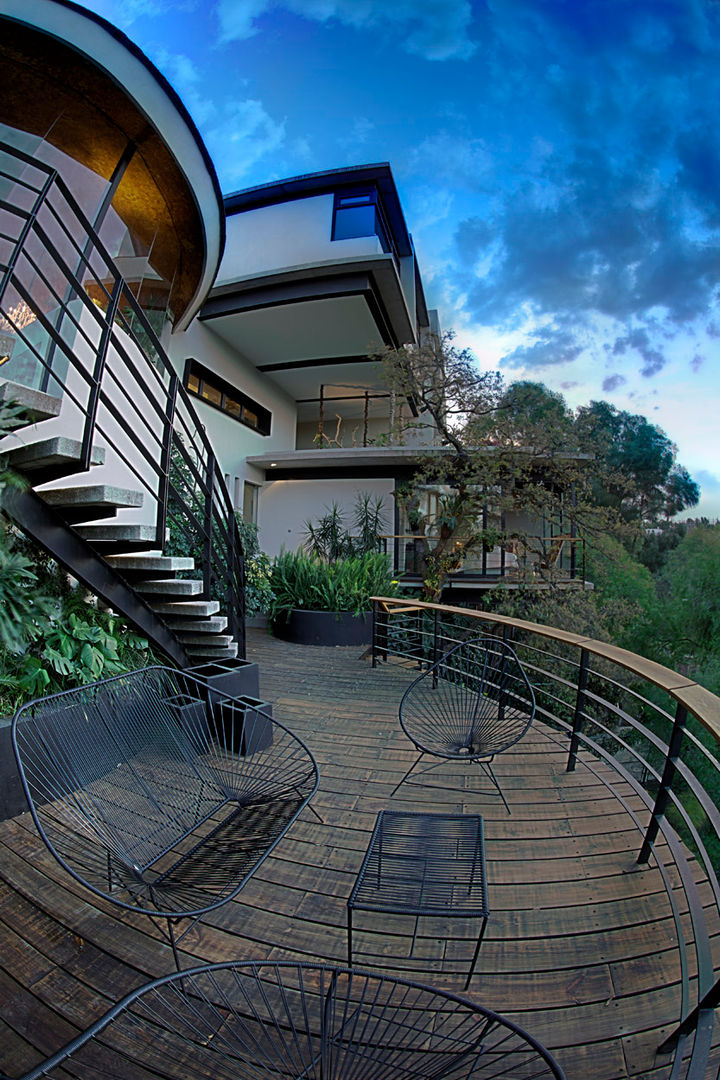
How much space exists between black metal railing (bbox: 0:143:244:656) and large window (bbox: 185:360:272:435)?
14.2 feet

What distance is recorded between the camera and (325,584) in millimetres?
7684

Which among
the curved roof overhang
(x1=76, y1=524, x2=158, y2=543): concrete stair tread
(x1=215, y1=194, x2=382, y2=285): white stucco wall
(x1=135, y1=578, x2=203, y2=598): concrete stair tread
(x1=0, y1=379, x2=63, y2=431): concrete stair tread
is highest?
(x1=215, y1=194, x2=382, y2=285): white stucco wall

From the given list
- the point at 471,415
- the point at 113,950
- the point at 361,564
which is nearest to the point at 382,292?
the point at 471,415

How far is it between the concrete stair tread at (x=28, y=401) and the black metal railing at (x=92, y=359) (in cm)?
14

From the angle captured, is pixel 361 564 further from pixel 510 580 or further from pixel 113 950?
pixel 113 950

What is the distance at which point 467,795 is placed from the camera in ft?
9.81

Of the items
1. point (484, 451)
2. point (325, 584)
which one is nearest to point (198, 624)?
point (325, 584)

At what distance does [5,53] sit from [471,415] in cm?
717

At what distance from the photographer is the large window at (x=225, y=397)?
9884 mm

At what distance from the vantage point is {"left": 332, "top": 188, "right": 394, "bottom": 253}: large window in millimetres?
10555

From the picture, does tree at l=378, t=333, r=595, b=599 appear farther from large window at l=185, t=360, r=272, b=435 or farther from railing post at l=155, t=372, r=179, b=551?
railing post at l=155, t=372, r=179, b=551

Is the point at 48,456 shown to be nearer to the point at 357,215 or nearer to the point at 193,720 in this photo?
the point at 193,720

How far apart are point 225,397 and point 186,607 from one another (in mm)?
8273

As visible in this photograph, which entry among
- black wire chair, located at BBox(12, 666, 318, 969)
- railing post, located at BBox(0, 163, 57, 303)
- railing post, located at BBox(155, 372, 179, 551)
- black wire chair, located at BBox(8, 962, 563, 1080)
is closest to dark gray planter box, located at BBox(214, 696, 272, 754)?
black wire chair, located at BBox(12, 666, 318, 969)
